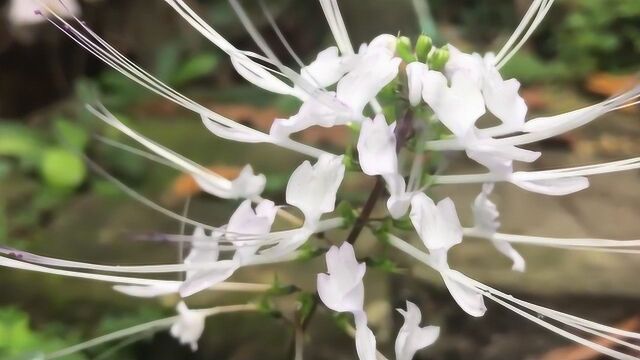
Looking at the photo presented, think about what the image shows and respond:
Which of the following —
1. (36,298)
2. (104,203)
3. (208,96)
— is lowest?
(36,298)

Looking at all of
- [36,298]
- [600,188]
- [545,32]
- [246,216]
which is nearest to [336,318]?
[246,216]

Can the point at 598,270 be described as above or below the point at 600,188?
below

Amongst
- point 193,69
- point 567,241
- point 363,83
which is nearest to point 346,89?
point 363,83

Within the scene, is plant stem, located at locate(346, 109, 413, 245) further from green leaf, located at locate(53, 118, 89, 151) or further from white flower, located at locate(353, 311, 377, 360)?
green leaf, located at locate(53, 118, 89, 151)

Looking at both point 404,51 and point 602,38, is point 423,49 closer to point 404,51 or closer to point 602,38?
point 404,51

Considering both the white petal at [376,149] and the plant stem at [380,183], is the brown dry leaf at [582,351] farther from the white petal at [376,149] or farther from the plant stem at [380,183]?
the white petal at [376,149]

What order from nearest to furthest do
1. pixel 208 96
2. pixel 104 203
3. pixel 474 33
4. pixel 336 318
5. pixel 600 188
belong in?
pixel 336 318
pixel 600 188
pixel 104 203
pixel 208 96
pixel 474 33

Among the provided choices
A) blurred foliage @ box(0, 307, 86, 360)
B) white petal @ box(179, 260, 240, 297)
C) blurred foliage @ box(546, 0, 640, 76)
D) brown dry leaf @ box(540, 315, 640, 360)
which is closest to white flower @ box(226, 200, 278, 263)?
white petal @ box(179, 260, 240, 297)

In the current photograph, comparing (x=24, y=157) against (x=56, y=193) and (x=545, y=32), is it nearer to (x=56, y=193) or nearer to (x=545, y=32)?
(x=56, y=193)

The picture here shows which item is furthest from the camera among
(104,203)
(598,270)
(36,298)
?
(104,203)
